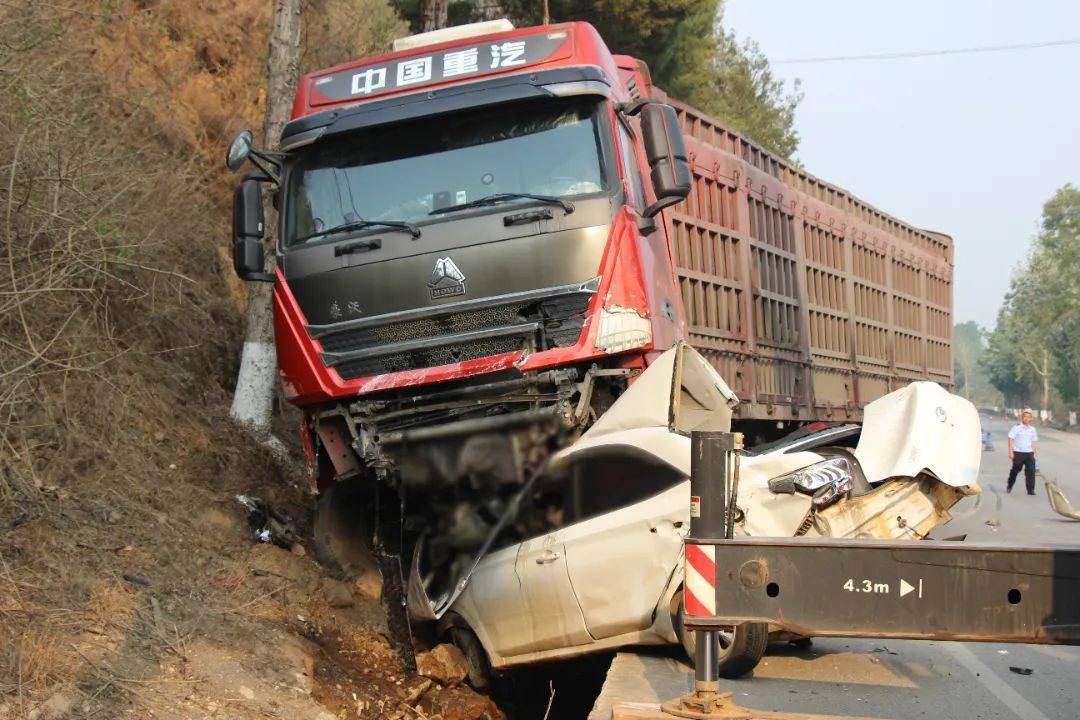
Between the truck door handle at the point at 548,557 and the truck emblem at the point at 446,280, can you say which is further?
the truck emblem at the point at 446,280

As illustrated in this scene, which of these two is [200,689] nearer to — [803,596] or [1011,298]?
[803,596]

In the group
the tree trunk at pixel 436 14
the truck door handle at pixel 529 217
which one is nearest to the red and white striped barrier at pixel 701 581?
the truck door handle at pixel 529 217

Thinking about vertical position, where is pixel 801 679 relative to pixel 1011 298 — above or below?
below

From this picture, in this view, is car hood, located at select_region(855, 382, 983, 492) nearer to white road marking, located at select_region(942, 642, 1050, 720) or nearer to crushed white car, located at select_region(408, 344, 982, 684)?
crushed white car, located at select_region(408, 344, 982, 684)

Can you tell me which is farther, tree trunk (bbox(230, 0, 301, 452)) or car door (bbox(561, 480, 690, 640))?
tree trunk (bbox(230, 0, 301, 452))

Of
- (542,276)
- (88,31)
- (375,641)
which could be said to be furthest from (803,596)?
(88,31)

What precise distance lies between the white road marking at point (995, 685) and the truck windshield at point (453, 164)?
3653 millimetres

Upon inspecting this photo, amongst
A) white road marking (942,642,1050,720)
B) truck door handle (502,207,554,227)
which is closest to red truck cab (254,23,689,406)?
truck door handle (502,207,554,227)

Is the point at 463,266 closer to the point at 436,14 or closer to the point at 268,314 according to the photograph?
the point at 268,314

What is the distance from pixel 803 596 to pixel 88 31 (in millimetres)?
12043

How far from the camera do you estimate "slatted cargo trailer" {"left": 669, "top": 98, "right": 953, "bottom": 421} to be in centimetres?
1041

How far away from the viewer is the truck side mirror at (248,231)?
853cm

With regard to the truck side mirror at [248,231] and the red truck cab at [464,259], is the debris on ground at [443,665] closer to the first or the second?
the red truck cab at [464,259]

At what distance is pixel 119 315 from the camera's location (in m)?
11.3
